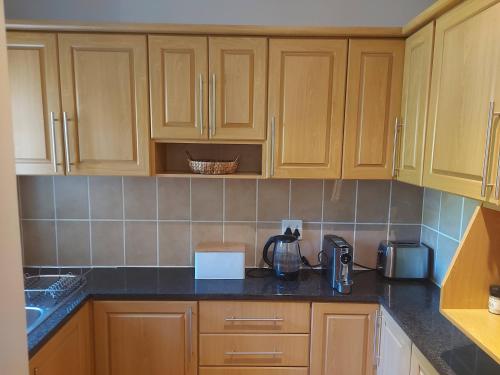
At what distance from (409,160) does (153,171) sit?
1.26 m

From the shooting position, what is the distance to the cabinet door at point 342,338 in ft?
5.45

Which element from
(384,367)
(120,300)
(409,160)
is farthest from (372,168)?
(120,300)

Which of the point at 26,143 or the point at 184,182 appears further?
the point at 184,182

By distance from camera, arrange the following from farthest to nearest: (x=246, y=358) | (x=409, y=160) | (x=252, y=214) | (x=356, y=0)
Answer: (x=252, y=214), (x=356, y=0), (x=246, y=358), (x=409, y=160)

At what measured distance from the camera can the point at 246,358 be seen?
1710 millimetres

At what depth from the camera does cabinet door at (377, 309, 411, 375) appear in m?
1.37

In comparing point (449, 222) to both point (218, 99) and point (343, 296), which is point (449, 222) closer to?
point (343, 296)

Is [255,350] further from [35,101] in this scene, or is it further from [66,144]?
[35,101]

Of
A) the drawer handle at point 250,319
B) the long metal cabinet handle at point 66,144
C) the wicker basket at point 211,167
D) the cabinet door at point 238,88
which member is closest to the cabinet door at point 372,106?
the cabinet door at point 238,88

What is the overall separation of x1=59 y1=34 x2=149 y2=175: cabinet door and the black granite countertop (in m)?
0.60

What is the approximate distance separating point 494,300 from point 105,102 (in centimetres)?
182

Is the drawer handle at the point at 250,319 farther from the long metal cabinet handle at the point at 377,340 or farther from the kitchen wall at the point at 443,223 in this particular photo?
the kitchen wall at the point at 443,223

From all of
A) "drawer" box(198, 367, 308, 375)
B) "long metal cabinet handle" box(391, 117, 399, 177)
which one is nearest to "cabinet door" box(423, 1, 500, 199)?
"long metal cabinet handle" box(391, 117, 399, 177)

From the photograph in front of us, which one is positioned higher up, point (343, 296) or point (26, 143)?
point (26, 143)
